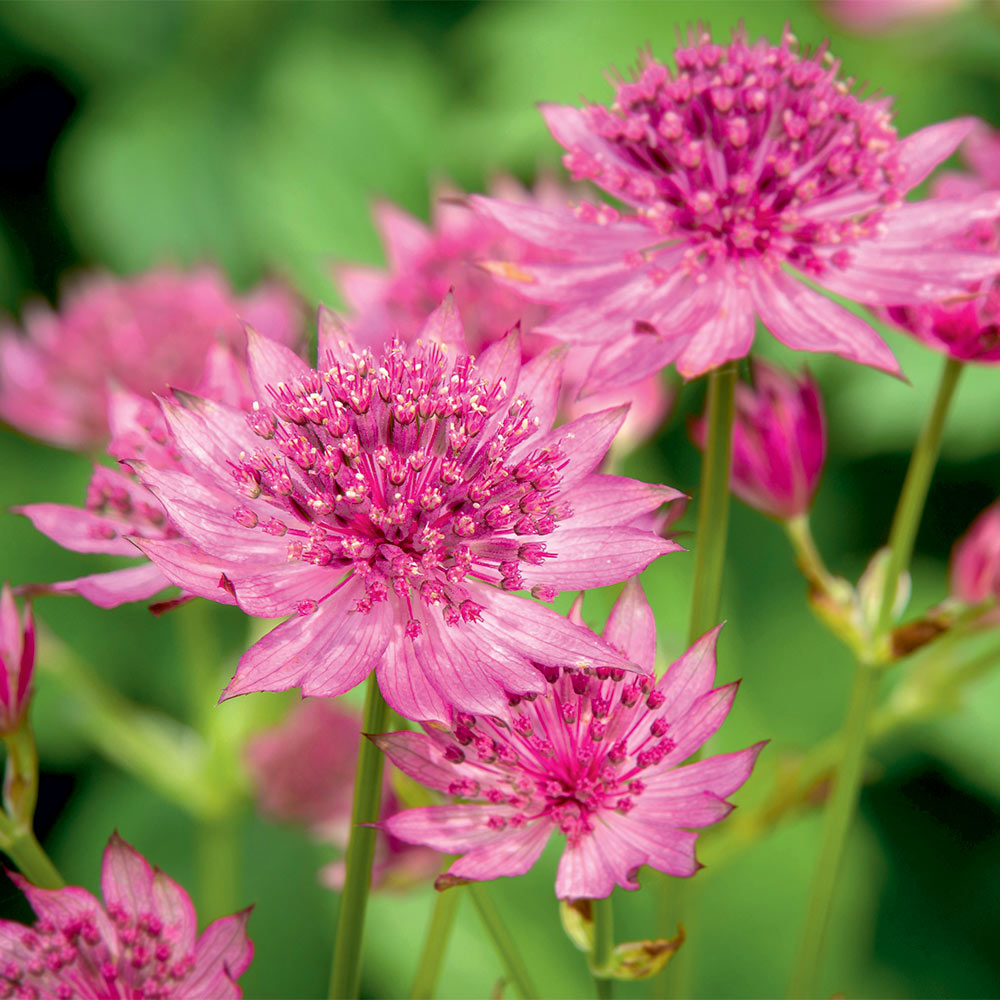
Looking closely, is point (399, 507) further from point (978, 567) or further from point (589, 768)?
point (978, 567)

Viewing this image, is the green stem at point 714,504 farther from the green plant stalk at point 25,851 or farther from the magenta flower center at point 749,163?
the green plant stalk at point 25,851

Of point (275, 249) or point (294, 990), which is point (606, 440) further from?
point (275, 249)

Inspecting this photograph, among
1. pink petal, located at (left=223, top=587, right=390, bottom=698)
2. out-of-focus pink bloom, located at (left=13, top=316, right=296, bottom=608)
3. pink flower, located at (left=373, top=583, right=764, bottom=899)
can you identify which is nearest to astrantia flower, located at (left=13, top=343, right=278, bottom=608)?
out-of-focus pink bloom, located at (left=13, top=316, right=296, bottom=608)

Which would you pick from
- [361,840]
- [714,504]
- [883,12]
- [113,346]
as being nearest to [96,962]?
[361,840]

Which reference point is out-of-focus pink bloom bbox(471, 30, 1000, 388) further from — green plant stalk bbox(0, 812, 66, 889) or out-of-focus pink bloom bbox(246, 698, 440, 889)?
out-of-focus pink bloom bbox(246, 698, 440, 889)

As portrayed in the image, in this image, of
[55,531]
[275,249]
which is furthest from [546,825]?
[275,249]

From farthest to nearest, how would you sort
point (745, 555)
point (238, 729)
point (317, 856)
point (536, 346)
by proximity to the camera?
1. point (745, 555)
2. point (317, 856)
3. point (238, 729)
4. point (536, 346)
